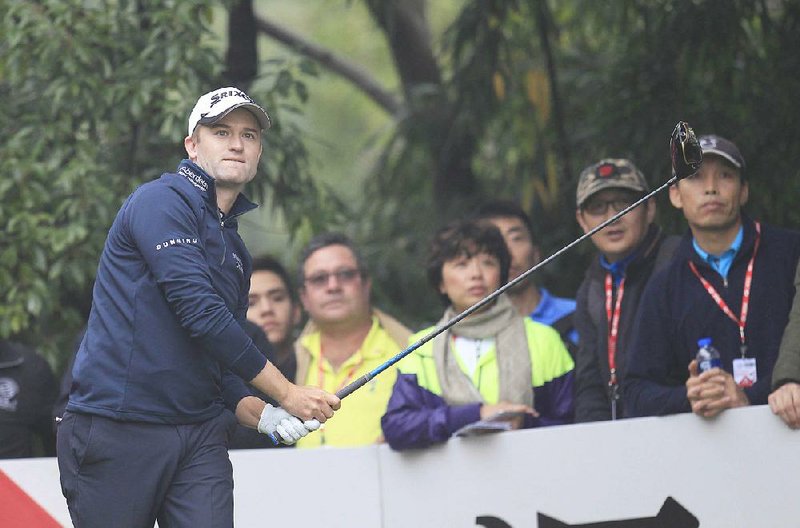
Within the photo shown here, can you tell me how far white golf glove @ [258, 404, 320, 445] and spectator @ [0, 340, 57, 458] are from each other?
101 inches

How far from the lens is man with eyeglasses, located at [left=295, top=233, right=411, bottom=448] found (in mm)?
7359

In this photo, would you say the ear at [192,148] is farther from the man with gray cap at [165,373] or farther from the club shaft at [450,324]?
the club shaft at [450,324]

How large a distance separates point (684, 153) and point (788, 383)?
932mm

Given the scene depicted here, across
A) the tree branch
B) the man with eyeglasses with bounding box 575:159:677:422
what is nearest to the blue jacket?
the man with eyeglasses with bounding box 575:159:677:422

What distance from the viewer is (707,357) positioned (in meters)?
6.19

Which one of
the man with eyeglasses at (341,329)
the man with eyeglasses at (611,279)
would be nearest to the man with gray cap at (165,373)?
the man with eyeglasses at (611,279)

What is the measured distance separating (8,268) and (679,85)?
3744 millimetres

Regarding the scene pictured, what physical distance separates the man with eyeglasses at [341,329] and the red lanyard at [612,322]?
106 cm

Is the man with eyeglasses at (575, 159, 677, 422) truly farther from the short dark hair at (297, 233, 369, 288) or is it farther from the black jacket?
the short dark hair at (297, 233, 369, 288)

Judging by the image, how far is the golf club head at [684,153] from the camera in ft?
18.6

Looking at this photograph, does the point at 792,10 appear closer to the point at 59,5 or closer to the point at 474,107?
the point at 474,107

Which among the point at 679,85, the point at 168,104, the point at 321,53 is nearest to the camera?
the point at 168,104

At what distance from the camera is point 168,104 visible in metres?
8.18

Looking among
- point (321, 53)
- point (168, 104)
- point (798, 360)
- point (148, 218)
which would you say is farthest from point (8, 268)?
point (321, 53)
